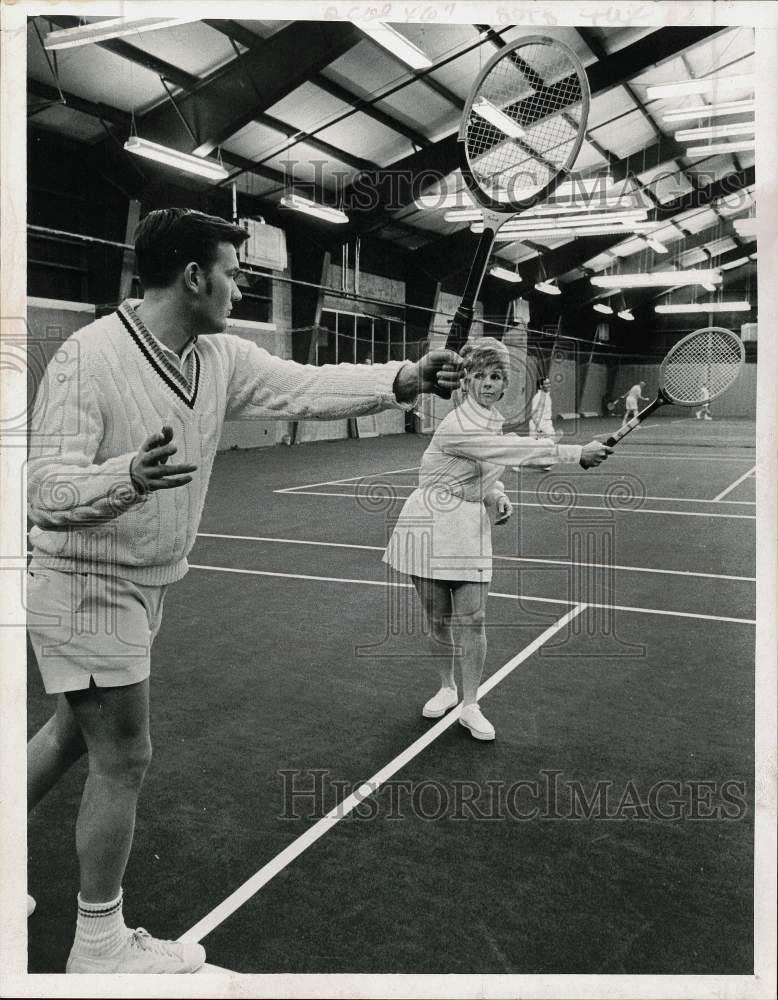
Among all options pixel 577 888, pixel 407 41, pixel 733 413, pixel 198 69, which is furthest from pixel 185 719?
pixel 733 413

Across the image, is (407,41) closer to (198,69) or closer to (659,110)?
(198,69)

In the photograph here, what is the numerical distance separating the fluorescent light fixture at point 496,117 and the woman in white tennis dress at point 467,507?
655mm

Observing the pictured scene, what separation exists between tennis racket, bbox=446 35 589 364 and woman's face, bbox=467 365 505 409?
54 centimetres


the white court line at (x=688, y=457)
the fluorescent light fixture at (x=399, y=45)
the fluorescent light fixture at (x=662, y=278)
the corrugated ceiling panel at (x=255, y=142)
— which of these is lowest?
the white court line at (x=688, y=457)

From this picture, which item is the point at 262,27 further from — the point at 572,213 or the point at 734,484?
the point at 572,213

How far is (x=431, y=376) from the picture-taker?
74.2 inches

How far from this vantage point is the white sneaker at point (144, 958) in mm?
1799

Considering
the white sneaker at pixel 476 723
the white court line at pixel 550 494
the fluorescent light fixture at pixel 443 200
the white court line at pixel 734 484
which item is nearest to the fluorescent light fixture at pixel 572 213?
the fluorescent light fixture at pixel 443 200

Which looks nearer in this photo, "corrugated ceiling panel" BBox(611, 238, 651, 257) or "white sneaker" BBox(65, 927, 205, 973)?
"white sneaker" BBox(65, 927, 205, 973)

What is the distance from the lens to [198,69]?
9.23 m

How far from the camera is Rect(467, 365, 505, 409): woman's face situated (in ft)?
9.05

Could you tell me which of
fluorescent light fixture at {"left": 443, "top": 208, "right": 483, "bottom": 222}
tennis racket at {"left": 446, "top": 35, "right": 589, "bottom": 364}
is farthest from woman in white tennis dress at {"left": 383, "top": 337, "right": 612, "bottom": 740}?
fluorescent light fixture at {"left": 443, "top": 208, "right": 483, "bottom": 222}

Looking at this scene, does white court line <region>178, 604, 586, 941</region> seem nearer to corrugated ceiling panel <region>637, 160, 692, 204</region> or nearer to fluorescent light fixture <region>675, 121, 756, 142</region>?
fluorescent light fixture <region>675, 121, 756, 142</region>

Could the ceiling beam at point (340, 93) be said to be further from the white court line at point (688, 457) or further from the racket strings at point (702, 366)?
the racket strings at point (702, 366)
